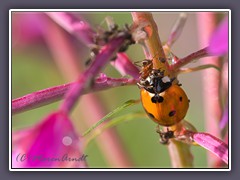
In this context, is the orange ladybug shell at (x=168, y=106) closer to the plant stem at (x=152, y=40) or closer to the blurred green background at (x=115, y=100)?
the plant stem at (x=152, y=40)

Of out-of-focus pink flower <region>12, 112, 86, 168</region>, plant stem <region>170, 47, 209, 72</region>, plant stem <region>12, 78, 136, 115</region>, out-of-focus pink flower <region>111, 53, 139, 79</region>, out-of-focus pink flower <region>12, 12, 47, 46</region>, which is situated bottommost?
out-of-focus pink flower <region>12, 112, 86, 168</region>

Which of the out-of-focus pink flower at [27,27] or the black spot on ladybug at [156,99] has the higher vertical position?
the out-of-focus pink flower at [27,27]

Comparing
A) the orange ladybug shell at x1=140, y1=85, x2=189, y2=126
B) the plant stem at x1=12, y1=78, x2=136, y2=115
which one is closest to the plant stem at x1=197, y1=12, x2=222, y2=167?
the orange ladybug shell at x1=140, y1=85, x2=189, y2=126

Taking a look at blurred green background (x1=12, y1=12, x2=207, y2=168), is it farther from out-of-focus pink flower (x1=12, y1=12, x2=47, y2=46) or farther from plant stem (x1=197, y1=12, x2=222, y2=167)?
plant stem (x1=197, y1=12, x2=222, y2=167)

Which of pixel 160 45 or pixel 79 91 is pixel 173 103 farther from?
pixel 79 91

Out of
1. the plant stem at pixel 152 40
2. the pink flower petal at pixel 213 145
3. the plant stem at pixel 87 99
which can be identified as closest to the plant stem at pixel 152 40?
the plant stem at pixel 152 40

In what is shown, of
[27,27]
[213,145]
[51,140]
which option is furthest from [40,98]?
[27,27]
